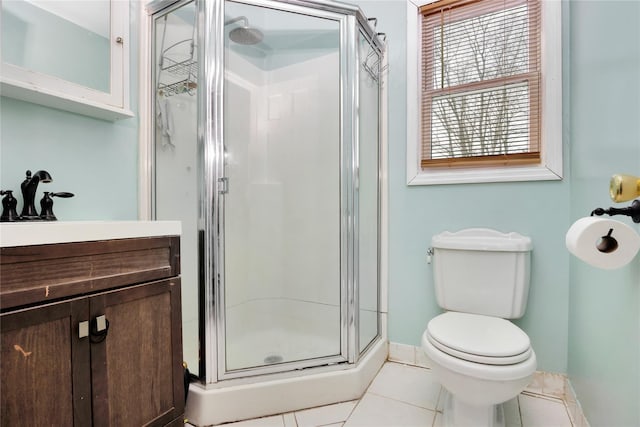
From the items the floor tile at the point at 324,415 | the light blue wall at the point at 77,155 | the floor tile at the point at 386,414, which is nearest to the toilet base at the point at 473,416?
the floor tile at the point at 386,414

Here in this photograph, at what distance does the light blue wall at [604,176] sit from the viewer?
2.91ft

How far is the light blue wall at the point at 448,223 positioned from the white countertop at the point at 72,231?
1287 mm

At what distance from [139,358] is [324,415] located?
0.83 meters

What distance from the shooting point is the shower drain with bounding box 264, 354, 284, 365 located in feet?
4.85

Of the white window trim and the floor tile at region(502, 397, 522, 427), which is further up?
the white window trim

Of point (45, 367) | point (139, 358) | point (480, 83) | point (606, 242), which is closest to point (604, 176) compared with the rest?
point (606, 242)

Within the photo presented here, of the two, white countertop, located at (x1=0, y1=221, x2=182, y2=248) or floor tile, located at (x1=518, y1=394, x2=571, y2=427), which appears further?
floor tile, located at (x1=518, y1=394, x2=571, y2=427)

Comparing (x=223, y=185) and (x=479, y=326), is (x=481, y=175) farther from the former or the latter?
(x=223, y=185)

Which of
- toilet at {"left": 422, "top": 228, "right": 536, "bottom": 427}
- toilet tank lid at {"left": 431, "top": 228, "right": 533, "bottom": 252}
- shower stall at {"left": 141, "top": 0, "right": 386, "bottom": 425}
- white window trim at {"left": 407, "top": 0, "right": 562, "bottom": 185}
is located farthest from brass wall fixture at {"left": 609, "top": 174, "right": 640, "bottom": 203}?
shower stall at {"left": 141, "top": 0, "right": 386, "bottom": 425}

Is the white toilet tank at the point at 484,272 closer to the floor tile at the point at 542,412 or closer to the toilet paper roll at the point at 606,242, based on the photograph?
the floor tile at the point at 542,412

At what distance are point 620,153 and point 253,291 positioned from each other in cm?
162

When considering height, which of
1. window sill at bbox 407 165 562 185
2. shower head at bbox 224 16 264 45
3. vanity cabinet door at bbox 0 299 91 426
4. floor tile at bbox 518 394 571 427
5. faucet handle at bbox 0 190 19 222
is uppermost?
shower head at bbox 224 16 264 45

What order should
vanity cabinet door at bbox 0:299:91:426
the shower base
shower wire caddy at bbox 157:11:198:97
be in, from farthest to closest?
shower wire caddy at bbox 157:11:198:97
the shower base
vanity cabinet door at bbox 0:299:91:426

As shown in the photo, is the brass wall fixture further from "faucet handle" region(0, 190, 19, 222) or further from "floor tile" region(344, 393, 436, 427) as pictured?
"faucet handle" region(0, 190, 19, 222)
